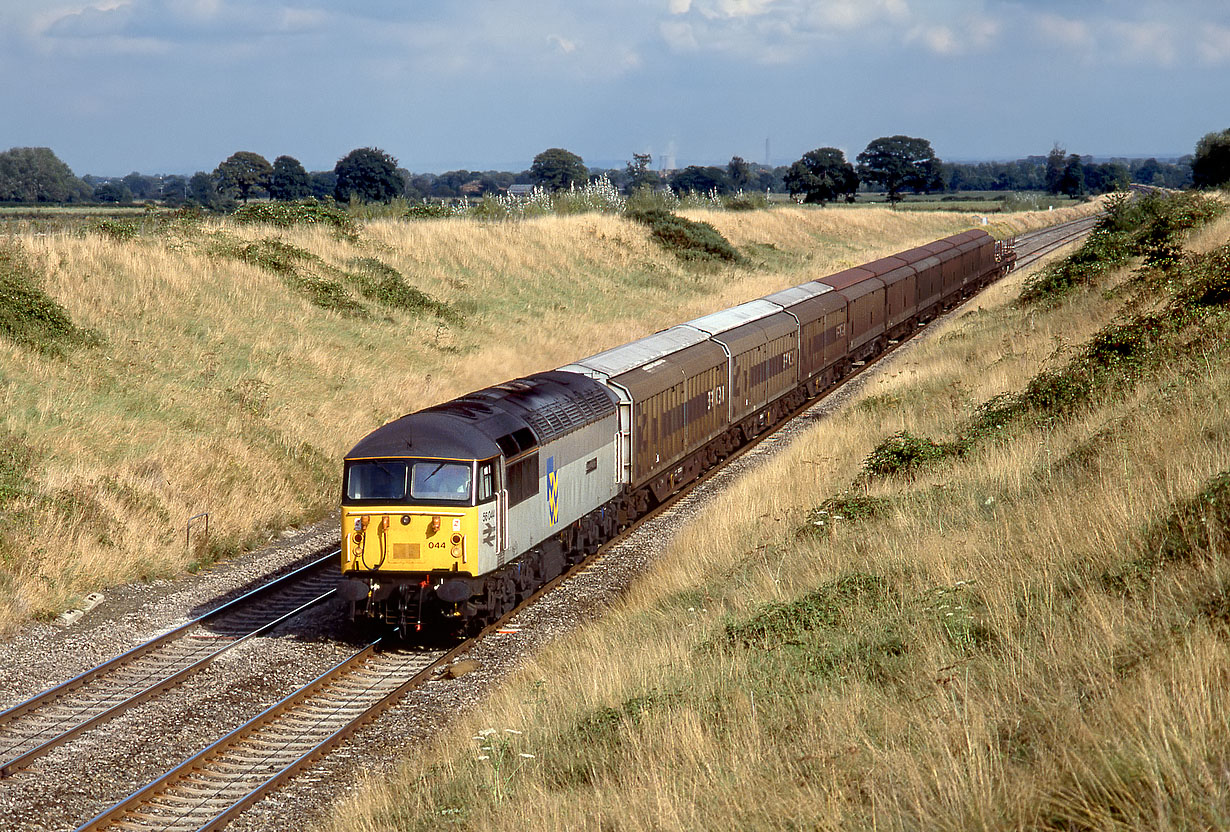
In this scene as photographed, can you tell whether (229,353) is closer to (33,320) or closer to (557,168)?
(33,320)

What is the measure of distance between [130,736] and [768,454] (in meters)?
17.4

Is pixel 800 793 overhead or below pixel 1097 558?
below

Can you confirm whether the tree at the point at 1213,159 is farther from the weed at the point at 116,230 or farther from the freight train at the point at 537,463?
the weed at the point at 116,230

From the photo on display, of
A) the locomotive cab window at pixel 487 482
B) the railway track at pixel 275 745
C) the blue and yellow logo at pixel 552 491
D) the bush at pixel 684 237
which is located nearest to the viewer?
the railway track at pixel 275 745

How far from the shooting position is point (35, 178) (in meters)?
90.3

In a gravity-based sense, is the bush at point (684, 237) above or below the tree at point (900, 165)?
below

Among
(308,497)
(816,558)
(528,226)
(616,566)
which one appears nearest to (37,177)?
(528,226)

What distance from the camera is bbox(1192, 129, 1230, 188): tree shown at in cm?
8119

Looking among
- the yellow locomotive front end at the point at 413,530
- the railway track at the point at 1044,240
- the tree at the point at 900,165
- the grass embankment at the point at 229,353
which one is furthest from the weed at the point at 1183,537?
the tree at the point at 900,165

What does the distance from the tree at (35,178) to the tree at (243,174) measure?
38.6ft

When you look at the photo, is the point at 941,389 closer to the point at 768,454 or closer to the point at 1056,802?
the point at 768,454

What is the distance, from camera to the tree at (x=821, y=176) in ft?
434

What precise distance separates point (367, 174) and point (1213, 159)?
66208 mm

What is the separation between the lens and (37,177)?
90625 millimetres
